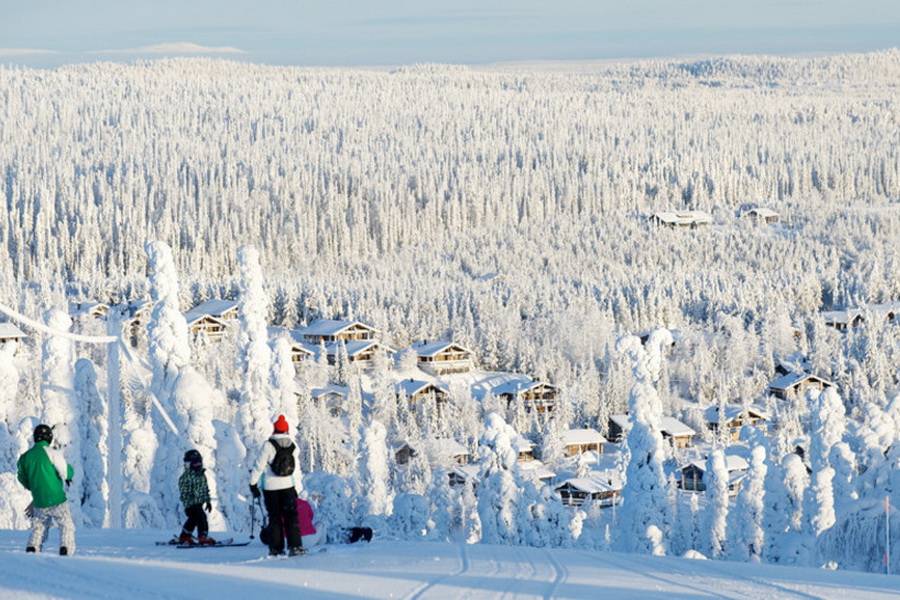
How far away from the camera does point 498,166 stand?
19075 centimetres

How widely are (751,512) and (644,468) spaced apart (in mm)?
6940

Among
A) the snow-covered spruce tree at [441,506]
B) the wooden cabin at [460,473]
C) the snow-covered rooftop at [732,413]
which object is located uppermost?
the snow-covered rooftop at [732,413]

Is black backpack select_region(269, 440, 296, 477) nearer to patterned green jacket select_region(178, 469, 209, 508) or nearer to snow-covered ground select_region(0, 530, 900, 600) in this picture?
snow-covered ground select_region(0, 530, 900, 600)

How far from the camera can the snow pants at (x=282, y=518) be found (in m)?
12.7

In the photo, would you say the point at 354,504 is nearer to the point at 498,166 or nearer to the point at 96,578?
the point at 96,578

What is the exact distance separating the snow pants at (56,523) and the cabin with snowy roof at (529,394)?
60.3m

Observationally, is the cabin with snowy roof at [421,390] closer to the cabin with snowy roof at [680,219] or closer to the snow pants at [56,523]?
the snow pants at [56,523]

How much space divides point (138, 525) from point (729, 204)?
16016 cm

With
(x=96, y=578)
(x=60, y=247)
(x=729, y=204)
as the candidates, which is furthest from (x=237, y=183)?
(x=96, y=578)

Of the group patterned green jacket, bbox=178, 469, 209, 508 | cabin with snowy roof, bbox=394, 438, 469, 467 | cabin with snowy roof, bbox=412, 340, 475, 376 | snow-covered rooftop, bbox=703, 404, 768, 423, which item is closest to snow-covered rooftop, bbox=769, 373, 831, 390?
snow-covered rooftop, bbox=703, 404, 768, 423

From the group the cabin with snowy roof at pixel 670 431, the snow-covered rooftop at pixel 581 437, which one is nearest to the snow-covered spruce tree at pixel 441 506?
the snow-covered rooftop at pixel 581 437

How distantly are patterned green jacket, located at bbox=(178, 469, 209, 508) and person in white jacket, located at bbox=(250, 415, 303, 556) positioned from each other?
158cm

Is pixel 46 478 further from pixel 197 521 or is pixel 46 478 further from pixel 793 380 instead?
pixel 793 380

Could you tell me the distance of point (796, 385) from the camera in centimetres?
8131
